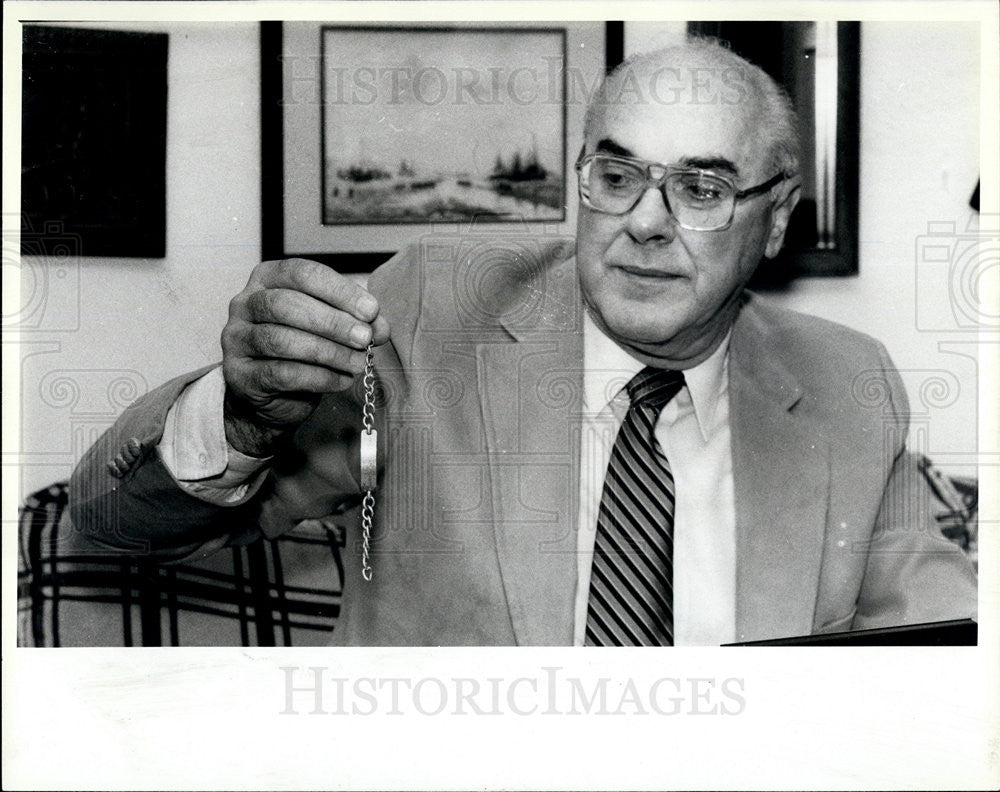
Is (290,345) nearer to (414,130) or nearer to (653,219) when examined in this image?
(414,130)

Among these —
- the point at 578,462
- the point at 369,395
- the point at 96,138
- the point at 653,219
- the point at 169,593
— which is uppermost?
the point at 96,138

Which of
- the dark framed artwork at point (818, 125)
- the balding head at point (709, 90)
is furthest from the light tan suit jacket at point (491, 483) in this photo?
the balding head at point (709, 90)

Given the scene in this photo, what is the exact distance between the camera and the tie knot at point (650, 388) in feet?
6.26

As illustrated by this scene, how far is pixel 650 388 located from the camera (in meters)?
1.91

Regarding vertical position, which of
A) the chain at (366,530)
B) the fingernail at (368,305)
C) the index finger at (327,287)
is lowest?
the chain at (366,530)

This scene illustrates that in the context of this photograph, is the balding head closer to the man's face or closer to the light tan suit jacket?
the man's face

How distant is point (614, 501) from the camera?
1.90 metres

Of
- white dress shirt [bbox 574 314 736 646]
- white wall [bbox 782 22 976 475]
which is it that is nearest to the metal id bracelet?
white dress shirt [bbox 574 314 736 646]

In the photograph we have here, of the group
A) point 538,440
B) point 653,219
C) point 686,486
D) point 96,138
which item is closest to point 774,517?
point 686,486

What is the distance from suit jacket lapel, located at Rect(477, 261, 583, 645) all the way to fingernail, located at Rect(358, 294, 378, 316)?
0.75 feet

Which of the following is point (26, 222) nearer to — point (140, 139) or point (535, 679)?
point (140, 139)

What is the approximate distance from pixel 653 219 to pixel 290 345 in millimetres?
575

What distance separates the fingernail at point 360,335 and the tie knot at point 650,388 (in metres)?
0.43

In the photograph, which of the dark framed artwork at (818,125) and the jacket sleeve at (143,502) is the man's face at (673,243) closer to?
the dark framed artwork at (818,125)
